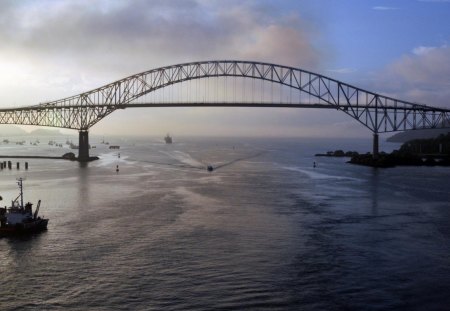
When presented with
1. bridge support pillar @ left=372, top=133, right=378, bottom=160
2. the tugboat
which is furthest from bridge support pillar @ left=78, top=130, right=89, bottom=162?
the tugboat

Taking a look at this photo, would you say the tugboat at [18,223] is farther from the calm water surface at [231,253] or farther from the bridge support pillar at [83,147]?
the bridge support pillar at [83,147]

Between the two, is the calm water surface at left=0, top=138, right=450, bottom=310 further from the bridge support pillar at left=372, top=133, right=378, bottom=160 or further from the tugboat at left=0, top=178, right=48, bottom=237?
the bridge support pillar at left=372, top=133, right=378, bottom=160

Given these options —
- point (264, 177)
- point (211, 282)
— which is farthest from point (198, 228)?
point (264, 177)

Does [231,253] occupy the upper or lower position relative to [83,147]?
lower

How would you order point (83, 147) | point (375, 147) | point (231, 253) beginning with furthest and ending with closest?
point (83, 147) < point (375, 147) < point (231, 253)

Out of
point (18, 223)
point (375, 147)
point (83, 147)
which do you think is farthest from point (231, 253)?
point (83, 147)

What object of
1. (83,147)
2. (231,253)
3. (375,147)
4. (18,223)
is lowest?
(231,253)

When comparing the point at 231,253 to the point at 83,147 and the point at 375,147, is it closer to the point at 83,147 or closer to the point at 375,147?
the point at 375,147

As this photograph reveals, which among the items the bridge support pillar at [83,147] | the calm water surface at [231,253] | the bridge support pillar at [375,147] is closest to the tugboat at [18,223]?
the calm water surface at [231,253]

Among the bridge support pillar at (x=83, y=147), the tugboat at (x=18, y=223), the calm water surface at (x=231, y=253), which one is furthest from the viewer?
the bridge support pillar at (x=83, y=147)
